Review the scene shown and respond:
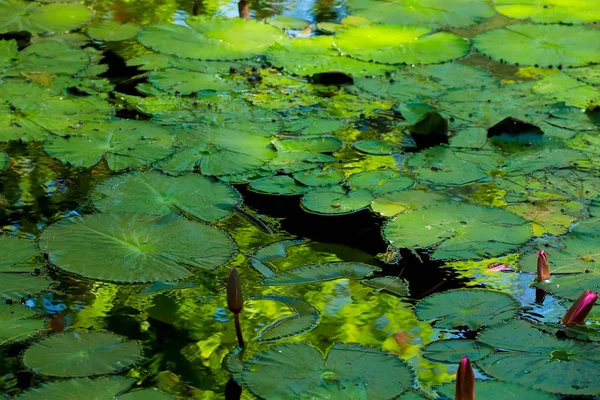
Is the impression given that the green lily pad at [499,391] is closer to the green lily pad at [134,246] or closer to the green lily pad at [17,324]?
the green lily pad at [134,246]

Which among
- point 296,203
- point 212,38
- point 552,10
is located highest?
point 552,10

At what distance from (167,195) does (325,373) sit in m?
1.06

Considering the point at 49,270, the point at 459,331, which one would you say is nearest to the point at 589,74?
the point at 459,331

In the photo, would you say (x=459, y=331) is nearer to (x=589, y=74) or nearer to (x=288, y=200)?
(x=288, y=200)

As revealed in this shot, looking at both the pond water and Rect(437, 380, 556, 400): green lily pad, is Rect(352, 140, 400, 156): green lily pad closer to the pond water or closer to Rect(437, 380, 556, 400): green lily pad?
the pond water

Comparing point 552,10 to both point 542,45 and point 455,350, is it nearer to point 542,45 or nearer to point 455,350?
point 542,45

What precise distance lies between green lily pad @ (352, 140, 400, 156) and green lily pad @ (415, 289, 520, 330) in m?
1.00

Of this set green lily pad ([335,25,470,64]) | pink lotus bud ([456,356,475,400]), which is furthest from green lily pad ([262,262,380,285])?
green lily pad ([335,25,470,64])

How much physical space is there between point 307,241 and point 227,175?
1.72 feet

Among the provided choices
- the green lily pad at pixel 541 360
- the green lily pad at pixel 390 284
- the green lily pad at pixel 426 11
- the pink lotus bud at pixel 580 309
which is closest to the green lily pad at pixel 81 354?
the green lily pad at pixel 390 284

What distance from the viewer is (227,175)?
2.83 m

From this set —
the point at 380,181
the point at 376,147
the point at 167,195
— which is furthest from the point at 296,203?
the point at 376,147

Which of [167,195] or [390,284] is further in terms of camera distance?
[167,195]

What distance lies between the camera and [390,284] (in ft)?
7.29
